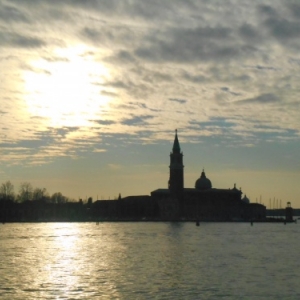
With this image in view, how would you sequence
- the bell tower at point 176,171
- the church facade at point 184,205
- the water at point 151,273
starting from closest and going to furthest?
the water at point 151,273 < the bell tower at point 176,171 < the church facade at point 184,205

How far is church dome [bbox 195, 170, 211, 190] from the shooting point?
171875 millimetres

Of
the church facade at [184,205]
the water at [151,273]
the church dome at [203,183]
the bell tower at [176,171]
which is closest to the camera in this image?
the water at [151,273]

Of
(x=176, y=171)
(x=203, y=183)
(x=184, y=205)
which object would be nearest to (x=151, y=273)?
(x=176, y=171)

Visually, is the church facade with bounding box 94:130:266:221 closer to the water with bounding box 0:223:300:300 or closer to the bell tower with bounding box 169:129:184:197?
the bell tower with bounding box 169:129:184:197

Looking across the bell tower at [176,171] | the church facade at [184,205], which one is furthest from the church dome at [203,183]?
the bell tower at [176,171]

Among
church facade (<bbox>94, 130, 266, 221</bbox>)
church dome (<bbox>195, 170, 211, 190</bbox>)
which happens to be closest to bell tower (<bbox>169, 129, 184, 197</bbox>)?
church facade (<bbox>94, 130, 266, 221</bbox>)

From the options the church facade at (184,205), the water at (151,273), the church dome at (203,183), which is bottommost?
the water at (151,273)

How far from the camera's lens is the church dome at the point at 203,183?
564 ft

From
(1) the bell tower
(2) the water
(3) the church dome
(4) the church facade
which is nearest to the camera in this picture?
(2) the water

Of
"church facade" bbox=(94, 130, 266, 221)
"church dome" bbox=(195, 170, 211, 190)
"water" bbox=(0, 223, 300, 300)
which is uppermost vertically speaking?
"church dome" bbox=(195, 170, 211, 190)

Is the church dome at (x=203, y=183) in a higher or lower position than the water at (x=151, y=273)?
higher

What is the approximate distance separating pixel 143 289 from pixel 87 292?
7.62 feet

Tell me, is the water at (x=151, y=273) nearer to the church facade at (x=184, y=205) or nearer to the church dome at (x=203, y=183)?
the church facade at (x=184, y=205)

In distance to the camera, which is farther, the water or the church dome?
the church dome
